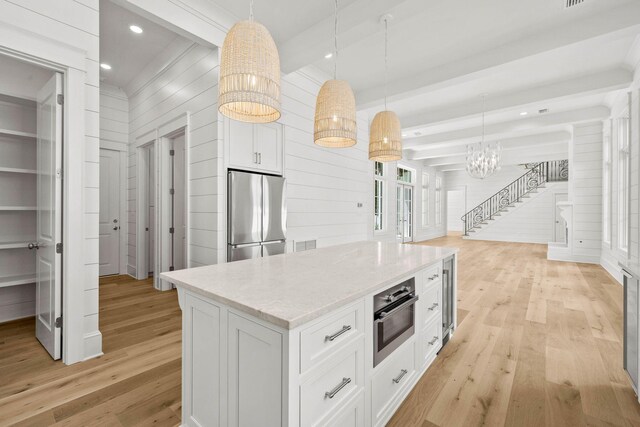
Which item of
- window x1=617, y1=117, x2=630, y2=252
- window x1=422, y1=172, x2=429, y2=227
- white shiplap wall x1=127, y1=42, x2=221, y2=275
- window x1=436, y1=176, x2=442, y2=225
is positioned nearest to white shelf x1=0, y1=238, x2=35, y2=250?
white shiplap wall x1=127, y1=42, x2=221, y2=275

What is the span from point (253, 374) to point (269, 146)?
3.08 m

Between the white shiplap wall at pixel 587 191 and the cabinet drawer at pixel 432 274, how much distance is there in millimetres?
6405

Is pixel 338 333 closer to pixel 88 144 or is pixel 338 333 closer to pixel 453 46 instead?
pixel 88 144

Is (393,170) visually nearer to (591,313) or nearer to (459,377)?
(591,313)

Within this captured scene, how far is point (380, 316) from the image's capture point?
1494mm

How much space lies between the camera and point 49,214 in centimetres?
238

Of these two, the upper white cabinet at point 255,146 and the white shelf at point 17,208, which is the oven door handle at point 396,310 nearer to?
the upper white cabinet at point 255,146

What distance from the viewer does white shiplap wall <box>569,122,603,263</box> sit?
625cm

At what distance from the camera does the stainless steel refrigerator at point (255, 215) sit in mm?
3281

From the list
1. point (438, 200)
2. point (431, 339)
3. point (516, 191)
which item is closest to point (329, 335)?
point (431, 339)

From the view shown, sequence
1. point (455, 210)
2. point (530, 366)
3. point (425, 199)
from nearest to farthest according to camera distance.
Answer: point (530, 366) < point (425, 199) < point (455, 210)

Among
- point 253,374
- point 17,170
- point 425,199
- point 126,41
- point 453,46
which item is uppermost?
point 126,41

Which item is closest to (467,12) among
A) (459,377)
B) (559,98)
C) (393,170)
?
(559,98)

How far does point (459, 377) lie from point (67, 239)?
318 centimetres
